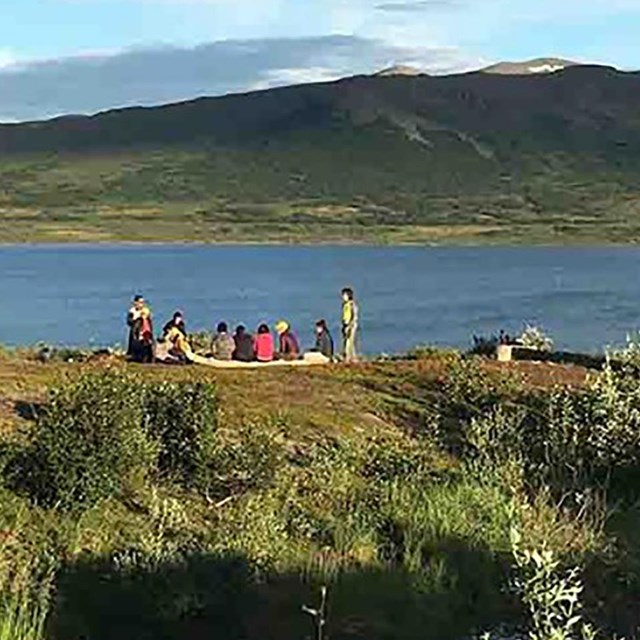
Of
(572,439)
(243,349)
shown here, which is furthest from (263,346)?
(572,439)

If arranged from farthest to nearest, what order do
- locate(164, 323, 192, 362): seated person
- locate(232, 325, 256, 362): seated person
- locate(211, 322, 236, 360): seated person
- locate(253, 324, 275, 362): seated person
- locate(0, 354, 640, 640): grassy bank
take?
locate(211, 322, 236, 360): seated person < locate(232, 325, 256, 362): seated person < locate(253, 324, 275, 362): seated person < locate(164, 323, 192, 362): seated person < locate(0, 354, 640, 640): grassy bank

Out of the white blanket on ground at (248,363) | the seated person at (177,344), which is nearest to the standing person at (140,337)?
the seated person at (177,344)

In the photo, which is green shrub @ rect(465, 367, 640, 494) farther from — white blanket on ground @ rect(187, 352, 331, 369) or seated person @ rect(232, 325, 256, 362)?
seated person @ rect(232, 325, 256, 362)

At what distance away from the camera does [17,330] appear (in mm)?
71875

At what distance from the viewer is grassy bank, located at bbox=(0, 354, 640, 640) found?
12.7 metres

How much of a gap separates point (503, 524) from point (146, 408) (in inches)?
182

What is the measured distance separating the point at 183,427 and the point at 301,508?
2.05 m

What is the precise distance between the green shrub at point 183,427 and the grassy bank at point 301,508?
2cm

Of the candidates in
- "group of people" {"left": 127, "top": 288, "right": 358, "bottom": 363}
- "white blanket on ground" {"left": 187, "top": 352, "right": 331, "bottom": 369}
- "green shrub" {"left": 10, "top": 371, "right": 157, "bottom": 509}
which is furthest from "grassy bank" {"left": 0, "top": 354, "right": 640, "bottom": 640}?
"group of people" {"left": 127, "top": 288, "right": 358, "bottom": 363}

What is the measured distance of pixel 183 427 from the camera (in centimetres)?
1703

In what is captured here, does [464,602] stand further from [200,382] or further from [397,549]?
[200,382]

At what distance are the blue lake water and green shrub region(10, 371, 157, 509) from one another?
1674 inches

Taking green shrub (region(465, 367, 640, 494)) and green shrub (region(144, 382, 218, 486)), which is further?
green shrub (region(465, 367, 640, 494))

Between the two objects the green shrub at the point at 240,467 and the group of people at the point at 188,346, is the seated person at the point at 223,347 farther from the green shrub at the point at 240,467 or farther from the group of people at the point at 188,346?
the green shrub at the point at 240,467
